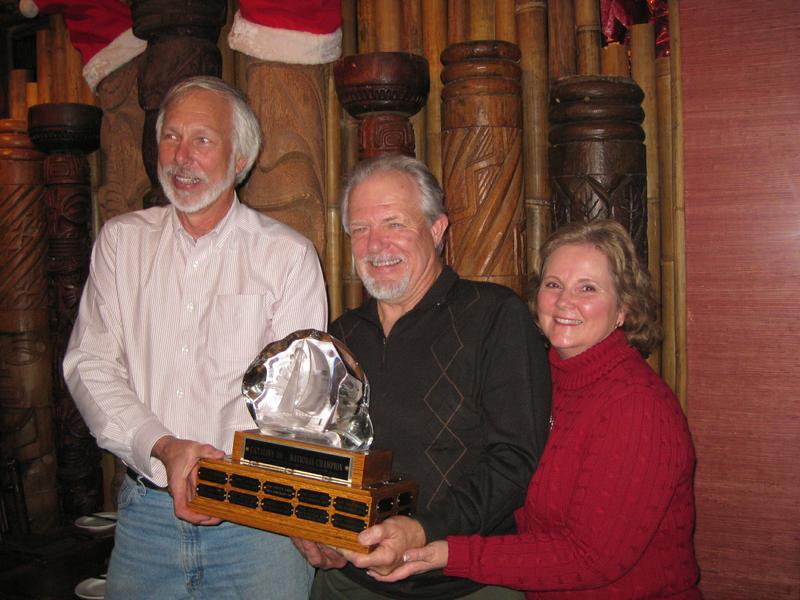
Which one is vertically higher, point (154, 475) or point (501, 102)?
point (501, 102)

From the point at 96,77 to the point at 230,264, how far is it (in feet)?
6.63

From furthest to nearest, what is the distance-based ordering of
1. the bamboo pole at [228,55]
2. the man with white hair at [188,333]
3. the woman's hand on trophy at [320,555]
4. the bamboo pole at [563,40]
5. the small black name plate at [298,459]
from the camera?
the bamboo pole at [228,55], the bamboo pole at [563,40], the man with white hair at [188,333], the woman's hand on trophy at [320,555], the small black name plate at [298,459]

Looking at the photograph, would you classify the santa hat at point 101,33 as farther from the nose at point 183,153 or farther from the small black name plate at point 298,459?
the small black name plate at point 298,459

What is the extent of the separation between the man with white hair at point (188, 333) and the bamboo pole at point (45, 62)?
2.55 m

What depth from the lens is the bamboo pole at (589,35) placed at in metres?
2.94

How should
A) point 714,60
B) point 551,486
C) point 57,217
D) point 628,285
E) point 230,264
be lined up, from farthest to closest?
point 57,217, point 714,60, point 230,264, point 628,285, point 551,486

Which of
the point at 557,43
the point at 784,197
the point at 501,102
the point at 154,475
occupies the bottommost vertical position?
the point at 154,475

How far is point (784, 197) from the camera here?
2127 millimetres

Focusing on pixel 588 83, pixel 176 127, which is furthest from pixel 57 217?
pixel 588 83

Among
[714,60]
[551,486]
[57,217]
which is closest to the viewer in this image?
[551,486]

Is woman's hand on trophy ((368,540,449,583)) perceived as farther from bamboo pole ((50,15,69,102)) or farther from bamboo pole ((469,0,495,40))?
bamboo pole ((50,15,69,102))

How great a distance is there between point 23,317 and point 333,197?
197cm

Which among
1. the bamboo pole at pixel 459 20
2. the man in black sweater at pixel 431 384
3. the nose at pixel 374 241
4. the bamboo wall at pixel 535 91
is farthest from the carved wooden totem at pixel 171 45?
the nose at pixel 374 241

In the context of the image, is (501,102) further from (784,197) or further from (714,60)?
(784,197)
